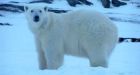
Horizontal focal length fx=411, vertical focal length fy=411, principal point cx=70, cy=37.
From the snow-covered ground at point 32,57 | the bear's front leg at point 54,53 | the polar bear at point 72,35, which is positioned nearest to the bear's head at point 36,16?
the polar bear at point 72,35

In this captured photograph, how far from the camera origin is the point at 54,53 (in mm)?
5148

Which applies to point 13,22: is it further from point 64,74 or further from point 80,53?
point 64,74

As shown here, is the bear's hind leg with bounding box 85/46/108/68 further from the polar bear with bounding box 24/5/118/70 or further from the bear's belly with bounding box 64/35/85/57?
the bear's belly with bounding box 64/35/85/57

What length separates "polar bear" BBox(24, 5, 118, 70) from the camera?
5062mm

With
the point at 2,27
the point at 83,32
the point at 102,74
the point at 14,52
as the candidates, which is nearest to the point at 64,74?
the point at 102,74

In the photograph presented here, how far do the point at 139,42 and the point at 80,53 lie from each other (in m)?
4.17

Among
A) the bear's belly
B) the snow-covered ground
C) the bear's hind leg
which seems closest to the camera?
the snow-covered ground

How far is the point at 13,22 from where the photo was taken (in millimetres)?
12531

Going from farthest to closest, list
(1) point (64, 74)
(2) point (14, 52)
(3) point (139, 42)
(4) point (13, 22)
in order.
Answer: (4) point (13, 22)
(3) point (139, 42)
(2) point (14, 52)
(1) point (64, 74)

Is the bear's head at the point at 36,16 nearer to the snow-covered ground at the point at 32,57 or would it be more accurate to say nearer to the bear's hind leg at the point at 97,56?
the snow-covered ground at the point at 32,57

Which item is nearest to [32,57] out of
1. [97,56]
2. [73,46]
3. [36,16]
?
[73,46]

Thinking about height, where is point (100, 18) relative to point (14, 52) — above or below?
above

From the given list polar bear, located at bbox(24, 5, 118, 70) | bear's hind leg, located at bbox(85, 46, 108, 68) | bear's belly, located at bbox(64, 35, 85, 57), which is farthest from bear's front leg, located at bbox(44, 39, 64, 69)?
bear's hind leg, located at bbox(85, 46, 108, 68)

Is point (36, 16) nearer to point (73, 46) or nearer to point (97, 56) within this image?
point (73, 46)
